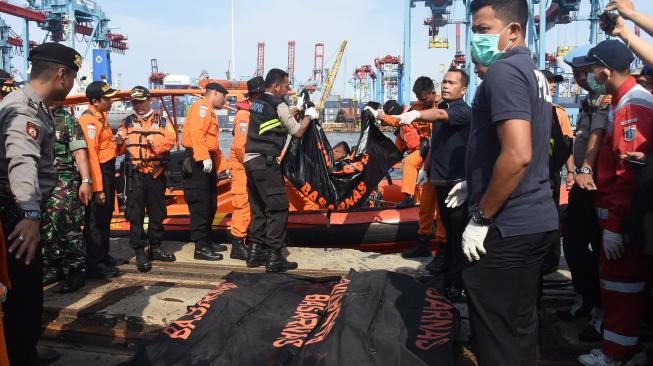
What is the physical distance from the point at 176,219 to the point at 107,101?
2.34 metres

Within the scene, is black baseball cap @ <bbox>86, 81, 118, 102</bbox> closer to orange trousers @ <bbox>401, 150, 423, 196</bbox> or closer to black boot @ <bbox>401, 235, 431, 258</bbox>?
black boot @ <bbox>401, 235, 431, 258</bbox>

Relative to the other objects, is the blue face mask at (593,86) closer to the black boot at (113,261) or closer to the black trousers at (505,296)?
the black trousers at (505,296)

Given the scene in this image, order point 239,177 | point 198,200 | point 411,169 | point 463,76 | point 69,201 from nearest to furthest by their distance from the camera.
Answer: point 463,76
point 69,201
point 198,200
point 239,177
point 411,169

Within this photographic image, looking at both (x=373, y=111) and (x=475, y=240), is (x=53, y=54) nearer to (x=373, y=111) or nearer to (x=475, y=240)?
(x=475, y=240)

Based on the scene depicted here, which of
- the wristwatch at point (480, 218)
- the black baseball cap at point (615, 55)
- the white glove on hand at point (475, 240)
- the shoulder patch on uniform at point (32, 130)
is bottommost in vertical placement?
the white glove on hand at point (475, 240)

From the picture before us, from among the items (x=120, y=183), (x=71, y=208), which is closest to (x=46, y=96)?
(x=71, y=208)

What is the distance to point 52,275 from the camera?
171 inches

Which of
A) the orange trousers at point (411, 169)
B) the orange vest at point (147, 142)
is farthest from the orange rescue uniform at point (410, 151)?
the orange vest at point (147, 142)

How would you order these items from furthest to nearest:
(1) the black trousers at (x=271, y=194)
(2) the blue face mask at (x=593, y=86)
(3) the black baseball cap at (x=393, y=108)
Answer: (3) the black baseball cap at (x=393, y=108) → (1) the black trousers at (x=271, y=194) → (2) the blue face mask at (x=593, y=86)

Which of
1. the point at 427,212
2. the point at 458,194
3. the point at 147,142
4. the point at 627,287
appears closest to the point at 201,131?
the point at 147,142

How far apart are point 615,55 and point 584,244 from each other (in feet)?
4.41

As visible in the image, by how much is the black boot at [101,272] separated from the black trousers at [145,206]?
342 millimetres

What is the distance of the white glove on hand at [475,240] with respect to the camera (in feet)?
6.23

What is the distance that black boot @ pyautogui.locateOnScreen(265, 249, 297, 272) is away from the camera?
A: 15.1ft
